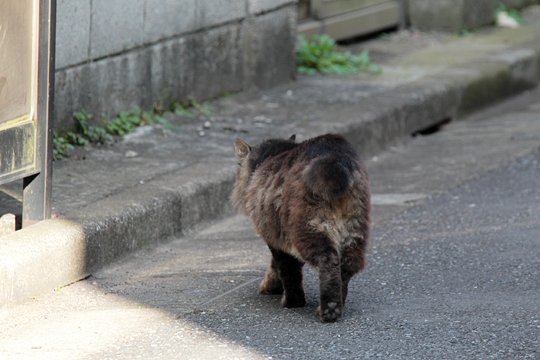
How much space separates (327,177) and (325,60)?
5.48 metres

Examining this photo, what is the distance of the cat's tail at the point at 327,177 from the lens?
4.55 m

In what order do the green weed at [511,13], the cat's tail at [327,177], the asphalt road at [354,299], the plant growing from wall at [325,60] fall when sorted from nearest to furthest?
the asphalt road at [354,299] → the cat's tail at [327,177] → the plant growing from wall at [325,60] → the green weed at [511,13]

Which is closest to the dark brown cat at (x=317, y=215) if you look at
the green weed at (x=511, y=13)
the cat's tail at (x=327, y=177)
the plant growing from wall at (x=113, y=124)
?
the cat's tail at (x=327, y=177)

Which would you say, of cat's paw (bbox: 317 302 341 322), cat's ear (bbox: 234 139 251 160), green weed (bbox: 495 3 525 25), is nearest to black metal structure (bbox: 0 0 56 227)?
cat's ear (bbox: 234 139 251 160)

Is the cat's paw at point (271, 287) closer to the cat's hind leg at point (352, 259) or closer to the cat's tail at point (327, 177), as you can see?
the cat's hind leg at point (352, 259)

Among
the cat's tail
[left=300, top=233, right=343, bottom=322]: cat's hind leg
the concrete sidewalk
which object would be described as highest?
the cat's tail

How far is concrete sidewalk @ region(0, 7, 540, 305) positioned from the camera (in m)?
5.38

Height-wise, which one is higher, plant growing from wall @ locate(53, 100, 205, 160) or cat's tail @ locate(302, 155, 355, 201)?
cat's tail @ locate(302, 155, 355, 201)

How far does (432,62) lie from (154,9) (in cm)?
334

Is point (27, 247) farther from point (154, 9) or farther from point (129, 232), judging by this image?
point (154, 9)

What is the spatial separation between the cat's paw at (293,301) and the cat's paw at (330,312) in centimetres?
26

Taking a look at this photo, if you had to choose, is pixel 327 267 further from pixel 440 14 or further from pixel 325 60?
pixel 440 14

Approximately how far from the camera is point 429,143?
874 centimetres

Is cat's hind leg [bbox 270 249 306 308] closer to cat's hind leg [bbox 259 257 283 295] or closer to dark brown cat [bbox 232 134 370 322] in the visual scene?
dark brown cat [bbox 232 134 370 322]
